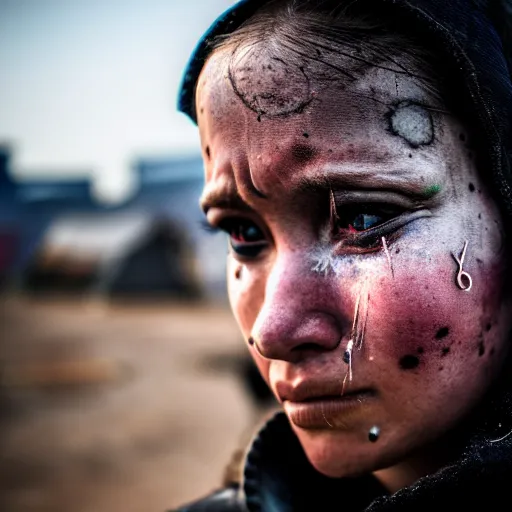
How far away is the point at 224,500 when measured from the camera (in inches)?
76.2

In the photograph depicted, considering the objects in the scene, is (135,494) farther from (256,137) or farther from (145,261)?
(145,261)

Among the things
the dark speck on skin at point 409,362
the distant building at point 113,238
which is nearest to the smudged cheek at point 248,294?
the dark speck on skin at point 409,362

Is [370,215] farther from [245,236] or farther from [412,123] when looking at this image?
[245,236]

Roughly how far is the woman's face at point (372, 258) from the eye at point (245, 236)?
15 centimetres

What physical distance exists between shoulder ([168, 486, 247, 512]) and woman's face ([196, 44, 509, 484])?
2.42 ft

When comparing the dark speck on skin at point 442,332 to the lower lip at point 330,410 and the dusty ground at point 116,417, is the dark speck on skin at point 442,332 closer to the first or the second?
the lower lip at point 330,410

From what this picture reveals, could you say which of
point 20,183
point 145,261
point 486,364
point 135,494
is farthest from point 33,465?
point 20,183

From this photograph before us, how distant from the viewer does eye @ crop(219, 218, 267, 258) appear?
1.46 meters

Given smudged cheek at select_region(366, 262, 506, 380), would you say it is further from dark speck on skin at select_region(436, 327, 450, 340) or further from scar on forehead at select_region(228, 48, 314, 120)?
scar on forehead at select_region(228, 48, 314, 120)

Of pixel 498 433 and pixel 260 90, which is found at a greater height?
pixel 260 90

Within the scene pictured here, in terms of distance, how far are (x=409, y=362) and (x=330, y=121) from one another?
562mm

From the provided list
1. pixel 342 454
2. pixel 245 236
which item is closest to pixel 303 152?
pixel 245 236

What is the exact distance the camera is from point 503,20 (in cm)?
132

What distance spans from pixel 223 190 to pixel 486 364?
0.74 metres
